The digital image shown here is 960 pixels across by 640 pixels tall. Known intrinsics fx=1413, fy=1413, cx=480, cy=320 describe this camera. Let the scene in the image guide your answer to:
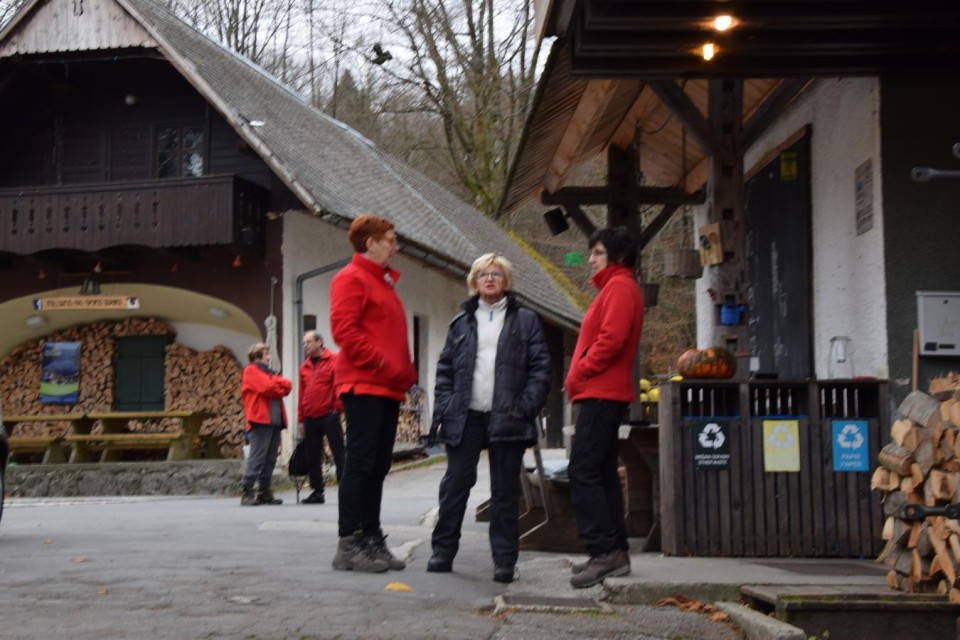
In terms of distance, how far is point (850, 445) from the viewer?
326 inches

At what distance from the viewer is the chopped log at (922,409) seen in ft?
22.2

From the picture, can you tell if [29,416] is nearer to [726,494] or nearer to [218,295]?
[218,295]

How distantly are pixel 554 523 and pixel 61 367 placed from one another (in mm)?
16127

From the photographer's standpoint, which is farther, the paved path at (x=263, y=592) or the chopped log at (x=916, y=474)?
the chopped log at (x=916, y=474)

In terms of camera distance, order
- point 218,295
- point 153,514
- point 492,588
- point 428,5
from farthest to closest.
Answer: point 428,5 → point 218,295 → point 153,514 → point 492,588

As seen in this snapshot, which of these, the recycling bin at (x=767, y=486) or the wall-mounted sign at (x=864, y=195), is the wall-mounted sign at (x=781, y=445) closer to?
the recycling bin at (x=767, y=486)

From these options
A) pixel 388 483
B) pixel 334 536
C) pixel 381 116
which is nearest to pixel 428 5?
pixel 381 116

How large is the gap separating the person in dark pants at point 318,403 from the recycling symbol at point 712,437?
6881 mm

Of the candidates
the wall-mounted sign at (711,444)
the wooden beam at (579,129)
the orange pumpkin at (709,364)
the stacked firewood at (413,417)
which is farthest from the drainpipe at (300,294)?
the wall-mounted sign at (711,444)

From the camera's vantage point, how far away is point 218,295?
21.9m

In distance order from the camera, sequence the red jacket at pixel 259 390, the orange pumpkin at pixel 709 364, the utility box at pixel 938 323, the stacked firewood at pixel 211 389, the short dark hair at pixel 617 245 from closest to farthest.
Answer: the short dark hair at pixel 617 245, the utility box at pixel 938 323, the orange pumpkin at pixel 709 364, the red jacket at pixel 259 390, the stacked firewood at pixel 211 389

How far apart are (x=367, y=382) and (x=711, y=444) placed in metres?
2.07

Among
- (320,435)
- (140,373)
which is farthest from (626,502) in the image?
(140,373)

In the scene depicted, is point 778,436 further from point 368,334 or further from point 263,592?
point 263,592
